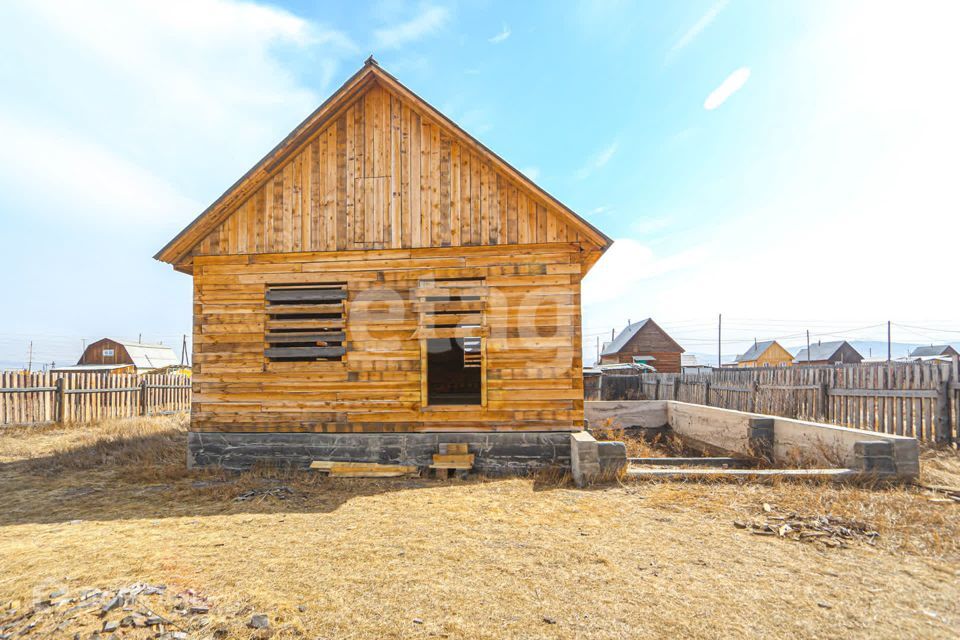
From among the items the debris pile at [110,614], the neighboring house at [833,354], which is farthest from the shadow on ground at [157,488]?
the neighboring house at [833,354]

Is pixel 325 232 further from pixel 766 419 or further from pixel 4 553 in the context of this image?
pixel 766 419

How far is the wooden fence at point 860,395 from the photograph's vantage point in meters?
9.03

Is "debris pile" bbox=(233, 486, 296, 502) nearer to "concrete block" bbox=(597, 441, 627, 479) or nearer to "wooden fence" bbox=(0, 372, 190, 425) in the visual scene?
"concrete block" bbox=(597, 441, 627, 479)

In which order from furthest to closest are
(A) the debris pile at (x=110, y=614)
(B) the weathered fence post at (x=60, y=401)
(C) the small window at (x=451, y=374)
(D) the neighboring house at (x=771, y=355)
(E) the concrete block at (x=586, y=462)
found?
1. (D) the neighboring house at (x=771, y=355)
2. (C) the small window at (x=451, y=374)
3. (B) the weathered fence post at (x=60, y=401)
4. (E) the concrete block at (x=586, y=462)
5. (A) the debris pile at (x=110, y=614)

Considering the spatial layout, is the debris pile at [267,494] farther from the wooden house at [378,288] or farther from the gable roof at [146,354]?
Answer: the gable roof at [146,354]

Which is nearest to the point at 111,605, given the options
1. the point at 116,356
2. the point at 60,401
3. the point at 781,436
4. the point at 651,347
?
the point at 781,436

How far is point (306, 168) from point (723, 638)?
9.42 metres

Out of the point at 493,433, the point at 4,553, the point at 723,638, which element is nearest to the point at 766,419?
the point at 493,433

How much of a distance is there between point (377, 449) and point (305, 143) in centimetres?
616

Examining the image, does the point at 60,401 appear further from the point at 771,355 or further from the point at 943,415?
the point at 771,355

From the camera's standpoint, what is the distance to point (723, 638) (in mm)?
3072

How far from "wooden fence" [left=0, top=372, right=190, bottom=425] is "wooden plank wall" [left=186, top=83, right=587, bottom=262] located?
32.8 ft

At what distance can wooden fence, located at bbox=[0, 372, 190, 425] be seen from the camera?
44.6 feet

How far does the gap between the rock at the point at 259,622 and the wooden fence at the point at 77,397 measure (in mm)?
15632
